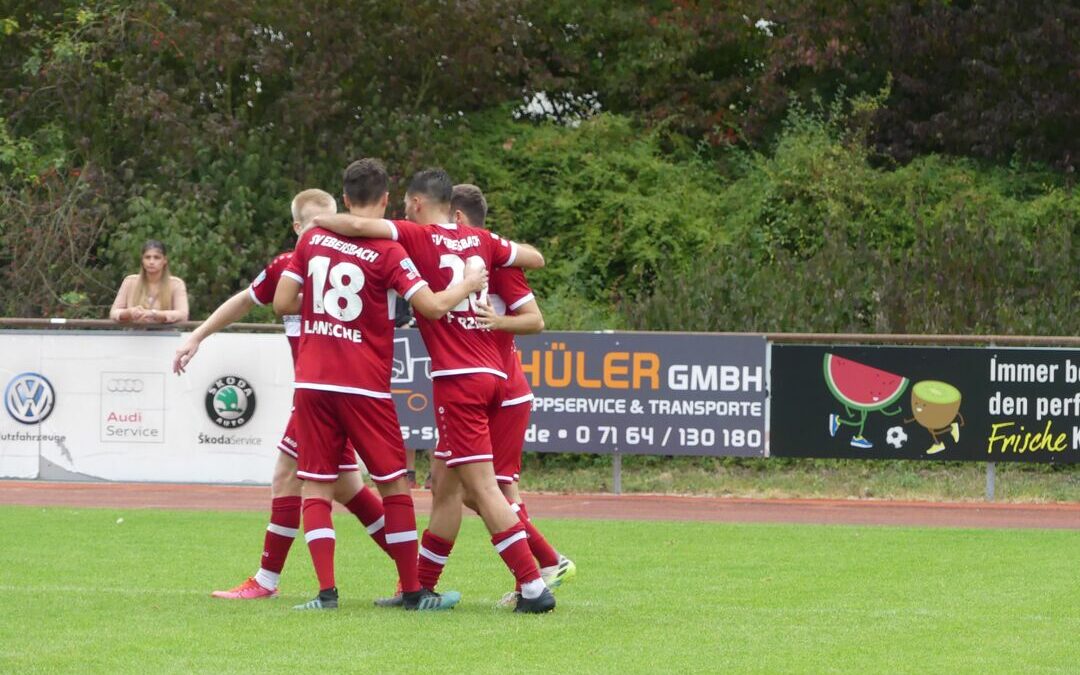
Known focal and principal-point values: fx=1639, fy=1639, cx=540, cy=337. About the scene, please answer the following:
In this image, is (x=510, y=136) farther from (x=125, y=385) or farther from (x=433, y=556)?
(x=433, y=556)

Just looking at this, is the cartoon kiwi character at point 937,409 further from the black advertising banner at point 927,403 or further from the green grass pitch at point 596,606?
the green grass pitch at point 596,606

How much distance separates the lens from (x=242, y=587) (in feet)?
27.3

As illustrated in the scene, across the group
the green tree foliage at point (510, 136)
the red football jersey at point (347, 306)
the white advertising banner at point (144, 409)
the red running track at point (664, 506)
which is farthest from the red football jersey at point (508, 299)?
the green tree foliage at point (510, 136)

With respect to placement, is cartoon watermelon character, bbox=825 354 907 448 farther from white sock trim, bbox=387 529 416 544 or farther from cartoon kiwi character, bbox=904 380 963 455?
white sock trim, bbox=387 529 416 544

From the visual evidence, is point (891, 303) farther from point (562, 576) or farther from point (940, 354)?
point (562, 576)

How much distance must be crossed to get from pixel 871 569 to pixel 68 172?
1621cm

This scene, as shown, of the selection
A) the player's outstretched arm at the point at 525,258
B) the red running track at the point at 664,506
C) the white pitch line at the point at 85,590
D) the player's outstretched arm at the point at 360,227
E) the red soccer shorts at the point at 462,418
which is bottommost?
the red running track at the point at 664,506

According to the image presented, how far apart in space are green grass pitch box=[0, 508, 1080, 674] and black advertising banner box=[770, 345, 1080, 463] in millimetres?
2230

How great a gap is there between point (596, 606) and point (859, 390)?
7393 millimetres

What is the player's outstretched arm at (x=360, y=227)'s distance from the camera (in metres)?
7.59

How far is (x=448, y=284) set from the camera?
7773mm

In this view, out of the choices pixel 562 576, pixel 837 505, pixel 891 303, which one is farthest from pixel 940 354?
pixel 562 576

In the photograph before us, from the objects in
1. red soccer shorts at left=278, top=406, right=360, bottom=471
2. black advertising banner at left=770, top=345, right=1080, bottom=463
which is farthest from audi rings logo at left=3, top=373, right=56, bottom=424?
red soccer shorts at left=278, top=406, right=360, bottom=471

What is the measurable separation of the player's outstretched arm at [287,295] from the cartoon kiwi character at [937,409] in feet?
27.7
